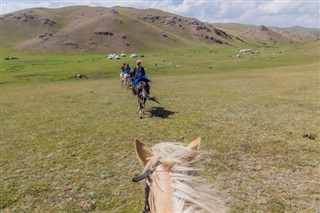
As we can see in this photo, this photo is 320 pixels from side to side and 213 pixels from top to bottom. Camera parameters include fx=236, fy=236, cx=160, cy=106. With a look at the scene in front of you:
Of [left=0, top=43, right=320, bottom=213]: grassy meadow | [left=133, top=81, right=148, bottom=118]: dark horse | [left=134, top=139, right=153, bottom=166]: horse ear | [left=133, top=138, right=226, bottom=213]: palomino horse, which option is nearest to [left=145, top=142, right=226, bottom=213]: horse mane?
[left=133, top=138, right=226, bottom=213]: palomino horse

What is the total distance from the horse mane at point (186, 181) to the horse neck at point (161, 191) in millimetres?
53

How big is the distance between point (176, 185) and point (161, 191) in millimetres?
181

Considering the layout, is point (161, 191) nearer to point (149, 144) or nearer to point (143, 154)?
point (143, 154)

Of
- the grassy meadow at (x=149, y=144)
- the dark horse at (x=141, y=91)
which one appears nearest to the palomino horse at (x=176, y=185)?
the grassy meadow at (x=149, y=144)

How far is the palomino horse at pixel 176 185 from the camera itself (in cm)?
215

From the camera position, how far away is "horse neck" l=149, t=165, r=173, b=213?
2.21 meters

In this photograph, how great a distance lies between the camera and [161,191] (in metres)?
2.34

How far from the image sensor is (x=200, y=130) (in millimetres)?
14539

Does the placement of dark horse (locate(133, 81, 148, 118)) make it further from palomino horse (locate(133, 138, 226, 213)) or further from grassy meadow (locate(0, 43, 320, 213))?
palomino horse (locate(133, 138, 226, 213))

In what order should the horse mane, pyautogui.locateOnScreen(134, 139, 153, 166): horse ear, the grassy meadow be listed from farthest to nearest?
the grassy meadow, pyautogui.locateOnScreen(134, 139, 153, 166): horse ear, the horse mane

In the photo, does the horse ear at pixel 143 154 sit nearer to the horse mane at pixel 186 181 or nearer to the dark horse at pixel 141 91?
the horse mane at pixel 186 181

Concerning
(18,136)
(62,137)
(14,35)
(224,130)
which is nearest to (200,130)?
(224,130)

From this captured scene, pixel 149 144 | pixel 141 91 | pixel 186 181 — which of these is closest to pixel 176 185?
pixel 186 181

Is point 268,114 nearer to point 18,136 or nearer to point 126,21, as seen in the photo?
point 18,136
